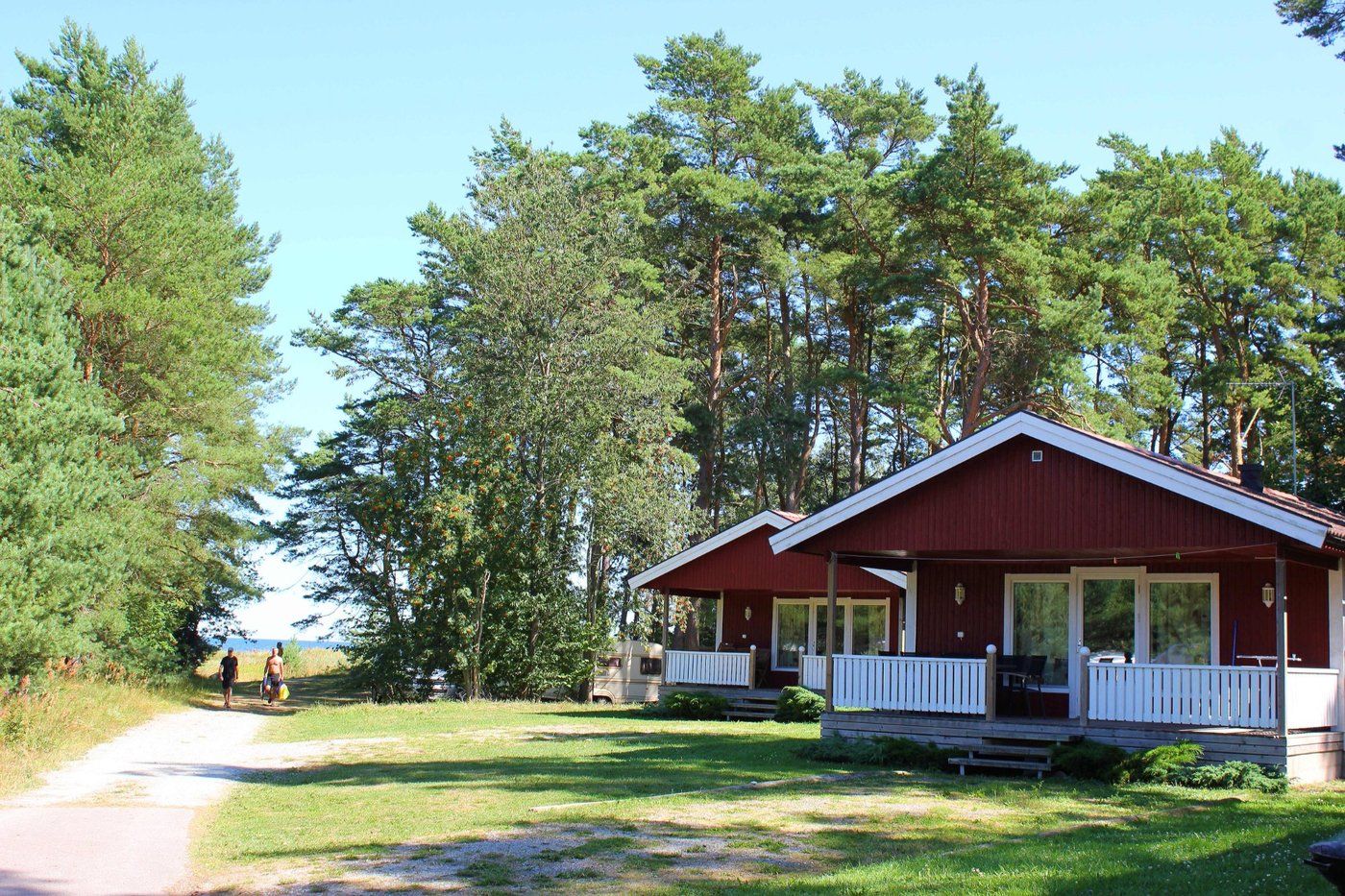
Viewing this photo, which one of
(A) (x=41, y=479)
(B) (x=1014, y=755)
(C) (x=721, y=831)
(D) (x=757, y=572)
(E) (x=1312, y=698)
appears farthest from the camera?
(D) (x=757, y=572)

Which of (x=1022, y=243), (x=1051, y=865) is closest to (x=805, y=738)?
(x=1051, y=865)

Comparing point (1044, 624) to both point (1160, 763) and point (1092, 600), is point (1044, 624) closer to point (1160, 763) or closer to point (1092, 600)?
point (1092, 600)

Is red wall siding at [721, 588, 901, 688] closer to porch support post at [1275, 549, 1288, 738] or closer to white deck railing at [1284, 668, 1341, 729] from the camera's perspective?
white deck railing at [1284, 668, 1341, 729]

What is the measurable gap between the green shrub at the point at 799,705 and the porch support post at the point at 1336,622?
9.90m

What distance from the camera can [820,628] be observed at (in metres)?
27.1

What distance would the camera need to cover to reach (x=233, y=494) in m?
35.8

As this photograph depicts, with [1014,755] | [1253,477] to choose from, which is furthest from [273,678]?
[1253,477]

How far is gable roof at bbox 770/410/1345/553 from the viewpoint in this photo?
46.2 feet

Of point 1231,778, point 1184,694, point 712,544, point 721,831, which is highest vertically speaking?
point 712,544

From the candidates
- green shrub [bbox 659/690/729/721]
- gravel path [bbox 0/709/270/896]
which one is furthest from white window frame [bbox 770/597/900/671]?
gravel path [bbox 0/709/270/896]

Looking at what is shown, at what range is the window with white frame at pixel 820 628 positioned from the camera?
86.6ft

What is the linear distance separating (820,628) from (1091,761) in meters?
12.7

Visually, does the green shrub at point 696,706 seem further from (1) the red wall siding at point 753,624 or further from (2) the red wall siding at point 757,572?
(2) the red wall siding at point 757,572

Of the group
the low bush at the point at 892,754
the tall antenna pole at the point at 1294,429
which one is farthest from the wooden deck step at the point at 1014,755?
the tall antenna pole at the point at 1294,429
